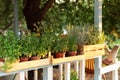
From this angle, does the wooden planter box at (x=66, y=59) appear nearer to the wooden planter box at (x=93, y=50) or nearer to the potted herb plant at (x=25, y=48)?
the wooden planter box at (x=93, y=50)

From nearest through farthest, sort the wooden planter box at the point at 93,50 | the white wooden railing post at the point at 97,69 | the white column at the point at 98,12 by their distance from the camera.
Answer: the wooden planter box at the point at 93,50
the white wooden railing post at the point at 97,69
the white column at the point at 98,12

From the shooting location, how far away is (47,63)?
2.68 meters

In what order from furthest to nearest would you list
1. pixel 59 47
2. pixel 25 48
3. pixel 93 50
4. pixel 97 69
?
1. pixel 97 69
2. pixel 93 50
3. pixel 59 47
4. pixel 25 48

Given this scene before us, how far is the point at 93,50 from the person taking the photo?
334 cm

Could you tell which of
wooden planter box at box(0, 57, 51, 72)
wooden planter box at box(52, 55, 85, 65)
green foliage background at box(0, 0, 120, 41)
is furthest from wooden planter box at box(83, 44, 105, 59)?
green foliage background at box(0, 0, 120, 41)

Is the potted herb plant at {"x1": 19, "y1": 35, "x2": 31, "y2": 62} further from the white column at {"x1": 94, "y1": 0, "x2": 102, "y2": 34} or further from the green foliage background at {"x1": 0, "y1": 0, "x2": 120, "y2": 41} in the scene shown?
the green foliage background at {"x1": 0, "y1": 0, "x2": 120, "y2": 41}

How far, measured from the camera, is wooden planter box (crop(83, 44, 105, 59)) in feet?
10.5

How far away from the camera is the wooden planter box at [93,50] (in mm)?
3197

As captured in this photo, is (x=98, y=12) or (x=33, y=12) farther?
(x=33, y=12)

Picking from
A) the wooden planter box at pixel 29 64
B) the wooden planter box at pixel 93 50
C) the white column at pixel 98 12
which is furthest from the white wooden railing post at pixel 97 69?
the wooden planter box at pixel 29 64

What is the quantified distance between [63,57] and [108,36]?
7.47ft

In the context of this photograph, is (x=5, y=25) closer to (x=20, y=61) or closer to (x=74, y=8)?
(x=74, y=8)

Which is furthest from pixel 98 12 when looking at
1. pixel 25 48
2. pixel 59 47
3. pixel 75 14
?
pixel 75 14

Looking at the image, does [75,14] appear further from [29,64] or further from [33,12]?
[29,64]
